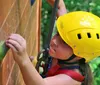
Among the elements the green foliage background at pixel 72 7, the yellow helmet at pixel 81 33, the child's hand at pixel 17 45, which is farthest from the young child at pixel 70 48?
the green foliage background at pixel 72 7

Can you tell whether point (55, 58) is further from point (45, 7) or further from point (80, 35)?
point (45, 7)

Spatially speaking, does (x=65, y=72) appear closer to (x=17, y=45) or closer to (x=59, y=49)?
(x=59, y=49)

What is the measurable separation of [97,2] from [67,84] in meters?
4.41

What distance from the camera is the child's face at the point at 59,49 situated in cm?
255

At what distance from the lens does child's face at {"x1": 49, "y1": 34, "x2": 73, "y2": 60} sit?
2551 mm

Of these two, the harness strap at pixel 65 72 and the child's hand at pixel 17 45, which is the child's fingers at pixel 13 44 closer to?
the child's hand at pixel 17 45

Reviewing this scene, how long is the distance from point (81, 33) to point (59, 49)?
0.18m

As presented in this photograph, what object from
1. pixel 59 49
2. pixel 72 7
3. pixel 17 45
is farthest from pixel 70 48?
pixel 72 7

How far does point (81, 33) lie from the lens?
2.58 metres

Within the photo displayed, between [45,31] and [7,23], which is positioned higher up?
[45,31]

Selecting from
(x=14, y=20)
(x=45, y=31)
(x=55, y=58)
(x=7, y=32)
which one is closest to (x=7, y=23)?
(x=7, y=32)

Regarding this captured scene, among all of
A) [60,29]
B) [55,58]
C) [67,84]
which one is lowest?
[67,84]

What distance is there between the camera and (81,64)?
109 inches

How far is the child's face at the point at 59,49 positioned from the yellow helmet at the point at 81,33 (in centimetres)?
3
